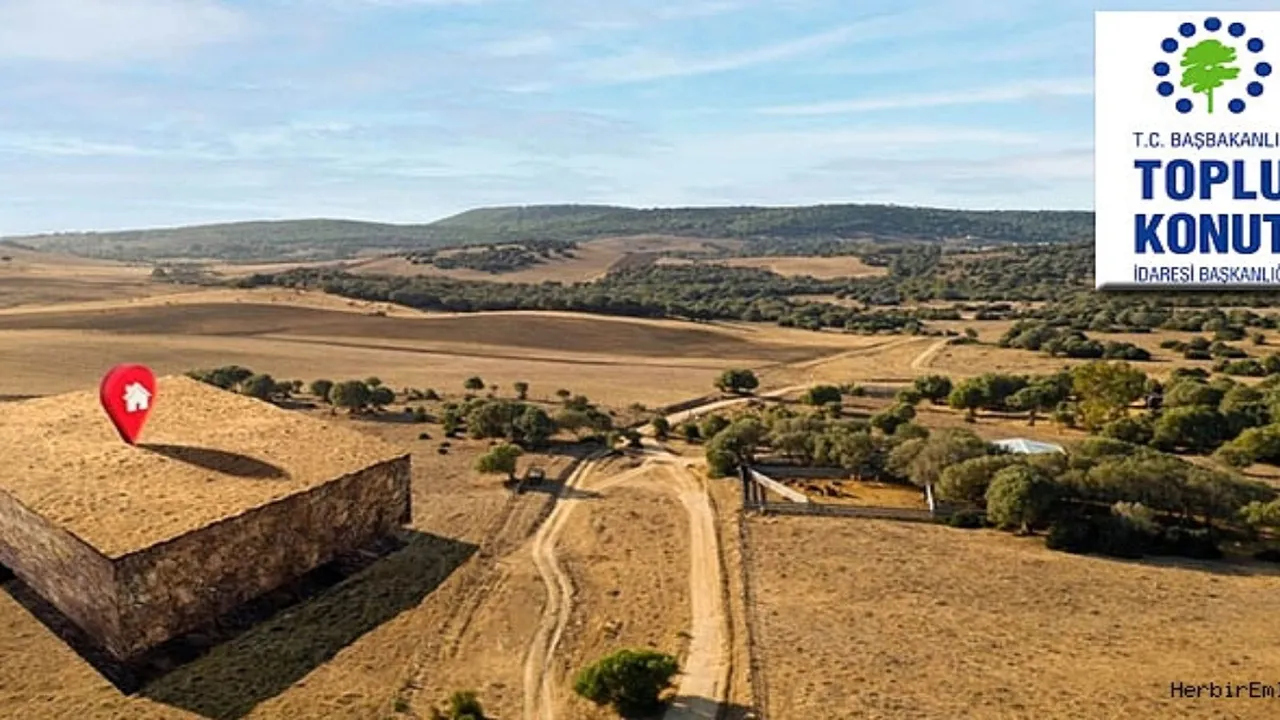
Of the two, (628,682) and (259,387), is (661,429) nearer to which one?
(259,387)

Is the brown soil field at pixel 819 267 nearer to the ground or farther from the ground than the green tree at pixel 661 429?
farther from the ground

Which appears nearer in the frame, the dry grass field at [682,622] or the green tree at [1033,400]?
the dry grass field at [682,622]

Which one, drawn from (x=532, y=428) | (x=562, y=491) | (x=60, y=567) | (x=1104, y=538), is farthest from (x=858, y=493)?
(x=60, y=567)

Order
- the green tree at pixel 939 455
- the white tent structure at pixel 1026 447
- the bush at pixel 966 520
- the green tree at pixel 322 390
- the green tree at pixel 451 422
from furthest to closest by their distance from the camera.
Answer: the green tree at pixel 322 390 < the green tree at pixel 451 422 < the white tent structure at pixel 1026 447 < the green tree at pixel 939 455 < the bush at pixel 966 520

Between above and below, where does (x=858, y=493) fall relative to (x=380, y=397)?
below

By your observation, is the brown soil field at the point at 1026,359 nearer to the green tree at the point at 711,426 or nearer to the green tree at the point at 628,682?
the green tree at the point at 711,426

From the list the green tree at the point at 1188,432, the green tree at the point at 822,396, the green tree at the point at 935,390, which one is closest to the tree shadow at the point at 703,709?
the green tree at the point at 1188,432

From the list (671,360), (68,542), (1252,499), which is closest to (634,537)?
(68,542)
